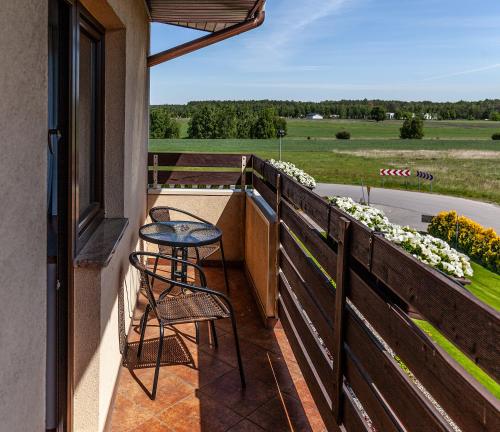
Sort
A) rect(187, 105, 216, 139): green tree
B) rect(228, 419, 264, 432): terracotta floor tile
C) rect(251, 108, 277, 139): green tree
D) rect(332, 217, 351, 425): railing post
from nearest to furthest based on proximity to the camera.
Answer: rect(332, 217, 351, 425): railing post, rect(228, 419, 264, 432): terracotta floor tile, rect(187, 105, 216, 139): green tree, rect(251, 108, 277, 139): green tree

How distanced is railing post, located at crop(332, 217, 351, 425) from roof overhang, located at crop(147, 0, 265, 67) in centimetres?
282

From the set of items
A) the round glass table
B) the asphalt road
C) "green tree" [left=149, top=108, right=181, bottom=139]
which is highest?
"green tree" [left=149, top=108, right=181, bottom=139]

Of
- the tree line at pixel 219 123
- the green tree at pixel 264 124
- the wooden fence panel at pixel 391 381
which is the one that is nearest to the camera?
the wooden fence panel at pixel 391 381

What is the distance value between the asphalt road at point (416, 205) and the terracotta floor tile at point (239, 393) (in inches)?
559

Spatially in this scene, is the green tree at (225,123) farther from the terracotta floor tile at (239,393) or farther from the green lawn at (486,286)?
the terracotta floor tile at (239,393)

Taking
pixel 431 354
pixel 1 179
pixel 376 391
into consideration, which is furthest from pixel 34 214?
pixel 376 391

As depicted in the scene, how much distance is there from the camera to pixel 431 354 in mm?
1156

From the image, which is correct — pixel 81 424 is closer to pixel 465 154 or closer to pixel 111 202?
pixel 111 202

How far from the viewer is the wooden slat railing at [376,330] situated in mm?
986

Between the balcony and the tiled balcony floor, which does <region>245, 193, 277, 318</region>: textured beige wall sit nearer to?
the balcony

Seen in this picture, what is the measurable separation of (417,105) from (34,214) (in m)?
63.7

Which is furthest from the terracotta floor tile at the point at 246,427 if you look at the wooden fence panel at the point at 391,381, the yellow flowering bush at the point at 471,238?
the yellow flowering bush at the point at 471,238

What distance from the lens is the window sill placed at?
203cm

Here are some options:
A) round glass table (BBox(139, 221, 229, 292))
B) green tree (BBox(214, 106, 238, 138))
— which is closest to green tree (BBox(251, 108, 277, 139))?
green tree (BBox(214, 106, 238, 138))
